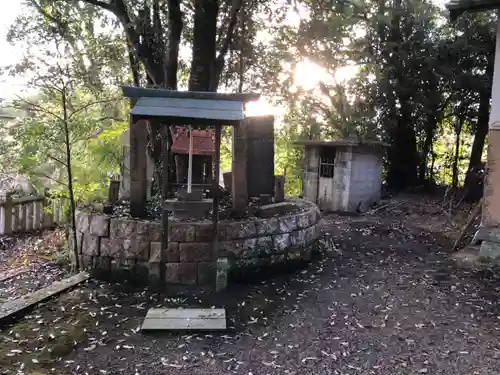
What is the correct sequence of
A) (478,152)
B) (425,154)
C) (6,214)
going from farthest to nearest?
(425,154)
(478,152)
(6,214)

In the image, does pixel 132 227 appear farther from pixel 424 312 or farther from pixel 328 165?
pixel 328 165

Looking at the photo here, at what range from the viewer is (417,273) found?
17.6 feet

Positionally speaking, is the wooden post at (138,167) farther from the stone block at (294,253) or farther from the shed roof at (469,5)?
the shed roof at (469,5)

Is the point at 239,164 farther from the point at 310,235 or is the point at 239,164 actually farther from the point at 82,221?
the point at 82,221

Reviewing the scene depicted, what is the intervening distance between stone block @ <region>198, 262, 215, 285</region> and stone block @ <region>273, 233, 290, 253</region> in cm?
92

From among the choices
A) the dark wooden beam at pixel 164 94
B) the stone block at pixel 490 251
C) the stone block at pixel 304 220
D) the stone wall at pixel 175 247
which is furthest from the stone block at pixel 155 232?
the stone block at pixel 490 251

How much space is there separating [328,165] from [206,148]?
541 cm

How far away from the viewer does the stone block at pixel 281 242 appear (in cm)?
521

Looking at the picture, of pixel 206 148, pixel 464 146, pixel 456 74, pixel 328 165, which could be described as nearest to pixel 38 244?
pixel 206 148

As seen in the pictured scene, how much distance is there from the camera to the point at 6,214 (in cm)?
748

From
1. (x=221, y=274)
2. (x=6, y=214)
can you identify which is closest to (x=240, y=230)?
(x=221, y=274)

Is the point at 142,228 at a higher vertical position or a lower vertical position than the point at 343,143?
lower

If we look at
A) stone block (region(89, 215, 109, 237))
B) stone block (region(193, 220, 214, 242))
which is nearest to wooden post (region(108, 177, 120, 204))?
stone block (region(89, 215, 109, 237))

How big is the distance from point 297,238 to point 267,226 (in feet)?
1.95
